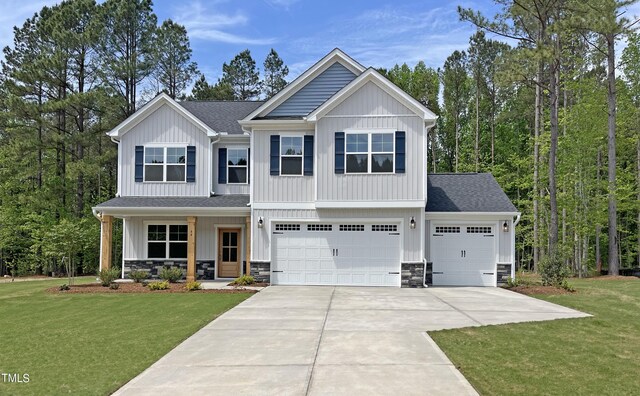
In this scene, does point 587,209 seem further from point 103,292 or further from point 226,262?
point 103,292

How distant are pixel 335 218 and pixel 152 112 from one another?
8342mm

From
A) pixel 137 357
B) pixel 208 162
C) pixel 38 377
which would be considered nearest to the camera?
pixel 38 377

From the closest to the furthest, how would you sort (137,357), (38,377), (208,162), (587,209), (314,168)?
(38,377) → (137,357) → (314,168) → (208,162) → (587,209)

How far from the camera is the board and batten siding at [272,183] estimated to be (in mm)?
16188

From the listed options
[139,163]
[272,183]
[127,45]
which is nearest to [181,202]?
[139,163]

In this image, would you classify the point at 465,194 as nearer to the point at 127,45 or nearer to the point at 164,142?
A: the point at 164,142

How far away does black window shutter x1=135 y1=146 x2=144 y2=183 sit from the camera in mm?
18172

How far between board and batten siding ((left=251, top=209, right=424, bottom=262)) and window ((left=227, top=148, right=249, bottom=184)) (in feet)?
8.32

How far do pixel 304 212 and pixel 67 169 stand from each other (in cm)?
1658

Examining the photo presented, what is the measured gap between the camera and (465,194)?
58.2ft

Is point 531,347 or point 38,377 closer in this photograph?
point 38,377

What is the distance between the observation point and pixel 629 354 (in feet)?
23.4

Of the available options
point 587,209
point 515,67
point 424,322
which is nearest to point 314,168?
point 424,322

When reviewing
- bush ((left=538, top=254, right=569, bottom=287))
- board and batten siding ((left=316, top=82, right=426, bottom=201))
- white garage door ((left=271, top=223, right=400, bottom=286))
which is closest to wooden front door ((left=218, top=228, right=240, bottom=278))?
white garage door ((left=271, top=223, right=400, bottom=286))
